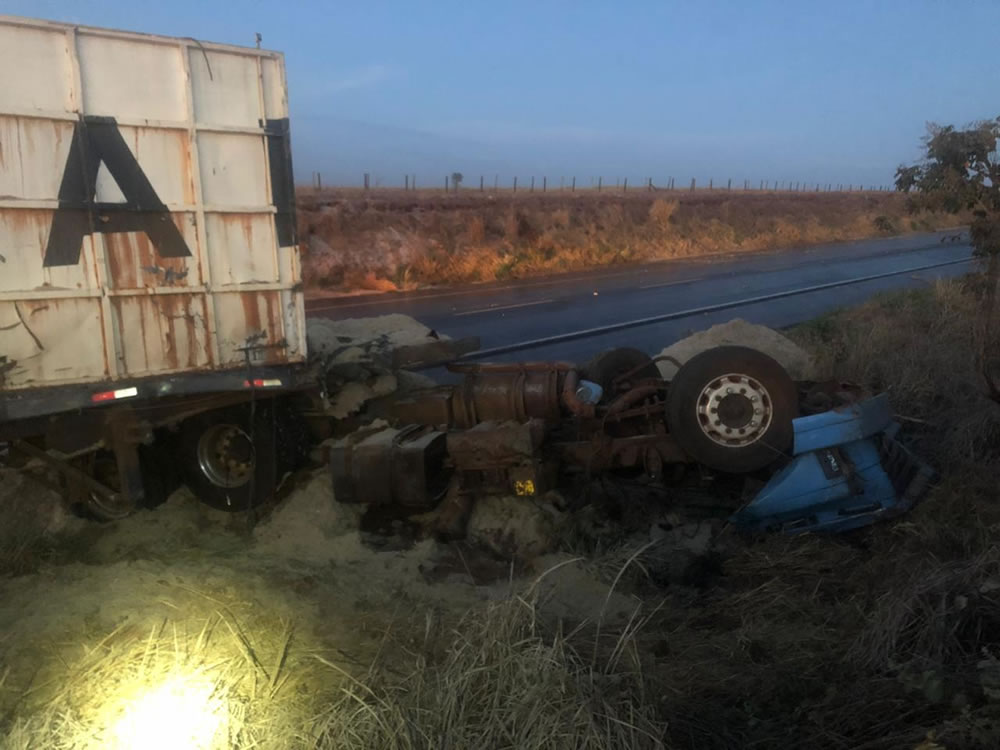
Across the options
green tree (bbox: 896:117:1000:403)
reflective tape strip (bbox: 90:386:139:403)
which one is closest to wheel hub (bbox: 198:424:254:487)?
reflective tape strip (bbox: 90:386:139:403)

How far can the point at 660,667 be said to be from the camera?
152 inches

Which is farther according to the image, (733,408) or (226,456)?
(226,456)

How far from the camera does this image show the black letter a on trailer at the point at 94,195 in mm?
5262

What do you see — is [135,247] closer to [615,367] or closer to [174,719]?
[174,719]

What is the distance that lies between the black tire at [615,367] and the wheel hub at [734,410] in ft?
3.80

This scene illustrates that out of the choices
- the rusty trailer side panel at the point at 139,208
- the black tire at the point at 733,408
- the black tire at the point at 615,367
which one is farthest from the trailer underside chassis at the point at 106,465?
the black tire at the point at 733,408

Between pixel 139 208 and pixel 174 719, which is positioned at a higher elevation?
pixel 139 208

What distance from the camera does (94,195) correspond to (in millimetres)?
5355

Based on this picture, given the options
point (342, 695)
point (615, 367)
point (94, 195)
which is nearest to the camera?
point (342, 695)

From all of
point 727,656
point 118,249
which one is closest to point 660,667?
point 727,656

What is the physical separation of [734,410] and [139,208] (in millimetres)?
4286

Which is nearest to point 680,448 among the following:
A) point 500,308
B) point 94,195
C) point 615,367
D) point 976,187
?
point 615,367

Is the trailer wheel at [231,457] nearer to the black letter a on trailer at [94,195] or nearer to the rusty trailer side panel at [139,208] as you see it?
the rusty trailer side panel at [139,208]

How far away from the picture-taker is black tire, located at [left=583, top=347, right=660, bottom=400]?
23.2ft
